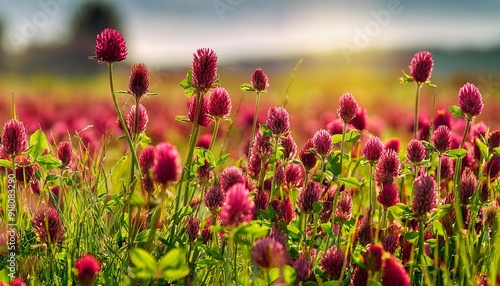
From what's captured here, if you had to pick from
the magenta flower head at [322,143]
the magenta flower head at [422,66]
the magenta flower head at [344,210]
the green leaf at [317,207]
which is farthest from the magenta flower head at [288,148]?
the magenta flower head at [422,66]

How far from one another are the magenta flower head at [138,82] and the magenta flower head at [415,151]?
2.52 feet

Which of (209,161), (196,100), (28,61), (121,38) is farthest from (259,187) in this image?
(28,61)

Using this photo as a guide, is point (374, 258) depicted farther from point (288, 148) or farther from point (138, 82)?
point (138, 82)

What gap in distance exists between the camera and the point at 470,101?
2049 mm

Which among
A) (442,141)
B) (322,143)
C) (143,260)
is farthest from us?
(442,141)

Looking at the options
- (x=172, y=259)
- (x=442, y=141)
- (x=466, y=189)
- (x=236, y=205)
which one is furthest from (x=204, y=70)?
(x=466, y=189)

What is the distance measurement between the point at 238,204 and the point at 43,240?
0.76 metres

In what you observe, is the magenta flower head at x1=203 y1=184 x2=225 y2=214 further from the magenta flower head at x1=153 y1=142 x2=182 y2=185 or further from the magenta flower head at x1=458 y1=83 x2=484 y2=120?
the magenta flower head at x1=458 y1=83 x2=484 y2=120

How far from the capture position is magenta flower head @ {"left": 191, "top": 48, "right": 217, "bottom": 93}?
5.75 feet

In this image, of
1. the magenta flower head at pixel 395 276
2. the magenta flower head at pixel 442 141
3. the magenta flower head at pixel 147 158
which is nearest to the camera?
the magenta flower head at pixel 395 276

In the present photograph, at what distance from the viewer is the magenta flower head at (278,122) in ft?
6.23

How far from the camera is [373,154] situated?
1941mm

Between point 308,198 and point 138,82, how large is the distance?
0.55m

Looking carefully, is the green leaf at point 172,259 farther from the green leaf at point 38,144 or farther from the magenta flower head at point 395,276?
the green leaf at point 38,144
